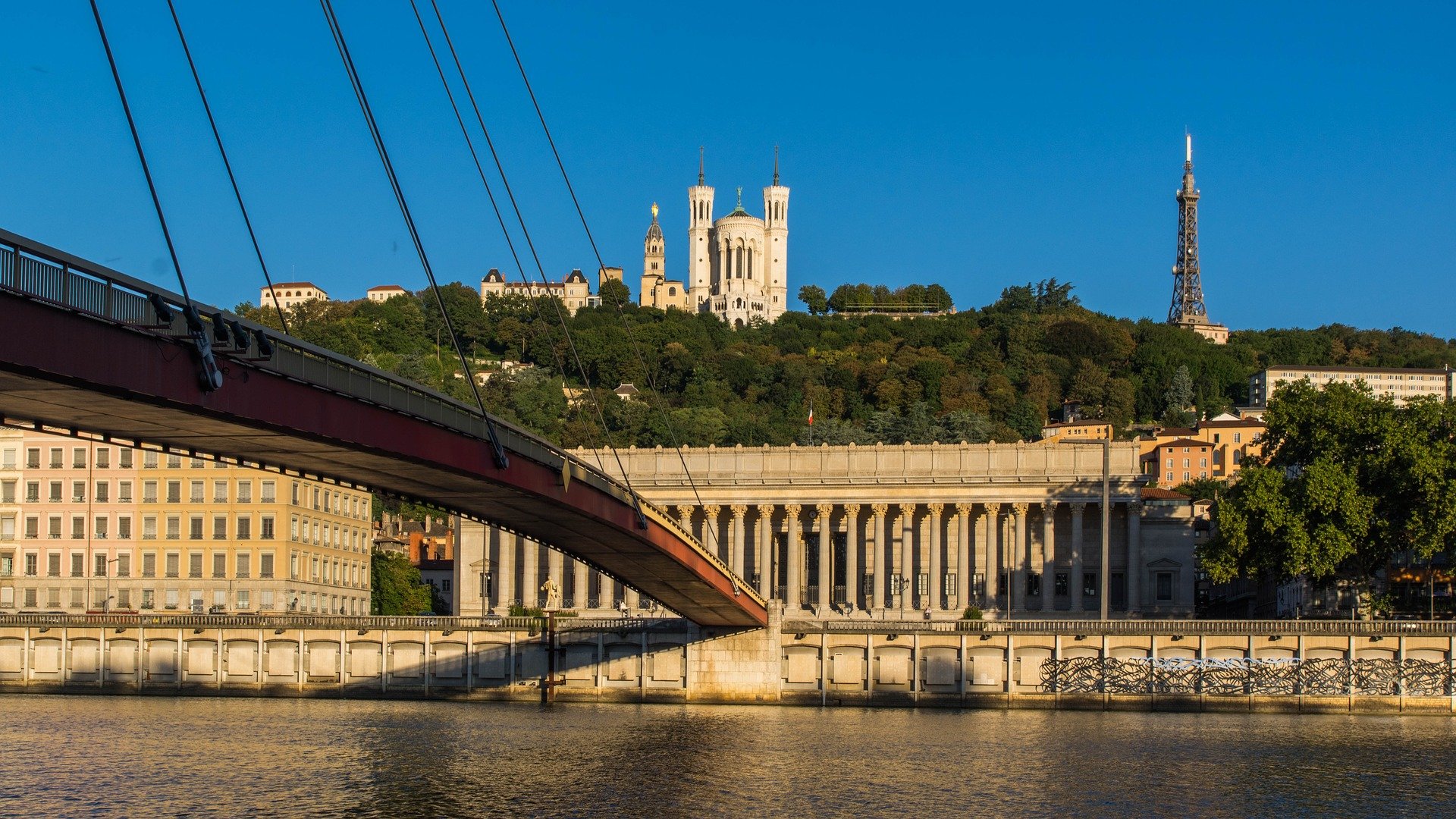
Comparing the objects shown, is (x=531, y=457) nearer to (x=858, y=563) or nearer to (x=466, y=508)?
(x=466, y=508)

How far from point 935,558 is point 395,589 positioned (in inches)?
1601

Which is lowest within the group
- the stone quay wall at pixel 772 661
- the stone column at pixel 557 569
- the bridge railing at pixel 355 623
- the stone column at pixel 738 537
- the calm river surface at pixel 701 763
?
the calm river surface at pixel 701 763

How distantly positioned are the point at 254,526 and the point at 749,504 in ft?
102

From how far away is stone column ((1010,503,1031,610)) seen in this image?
124000 mm

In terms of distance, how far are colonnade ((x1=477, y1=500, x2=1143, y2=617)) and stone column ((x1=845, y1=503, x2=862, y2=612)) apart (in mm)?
75

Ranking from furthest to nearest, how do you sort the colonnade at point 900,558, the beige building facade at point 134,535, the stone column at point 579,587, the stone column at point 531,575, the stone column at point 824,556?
1. the stone column at point 579,587
2. the stone column at point 531,575
3. the stone column at point 824,556
4. the colonnade at point 900,558
5. the beige building facade at point 134,535

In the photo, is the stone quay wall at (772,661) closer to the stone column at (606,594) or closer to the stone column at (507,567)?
the stone column at (606,594)

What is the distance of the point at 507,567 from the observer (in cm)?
13012

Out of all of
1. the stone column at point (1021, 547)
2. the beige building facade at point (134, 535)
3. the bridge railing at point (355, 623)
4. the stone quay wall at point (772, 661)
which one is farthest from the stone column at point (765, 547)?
the bridge railing at point (355, 623)

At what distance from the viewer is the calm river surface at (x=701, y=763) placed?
52562 millimetres

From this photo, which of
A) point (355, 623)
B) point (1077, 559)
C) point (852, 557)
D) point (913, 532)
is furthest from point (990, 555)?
point (355, 623)

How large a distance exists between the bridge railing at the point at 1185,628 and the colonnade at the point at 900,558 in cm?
3247

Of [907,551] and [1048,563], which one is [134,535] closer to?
[907,551]

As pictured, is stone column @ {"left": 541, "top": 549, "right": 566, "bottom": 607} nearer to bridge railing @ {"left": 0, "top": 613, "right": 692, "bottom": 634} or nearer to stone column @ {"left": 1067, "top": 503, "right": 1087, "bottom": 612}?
stone column @ {"left": 1067, "top": 503, "right": 1087, "bottom": 612}
